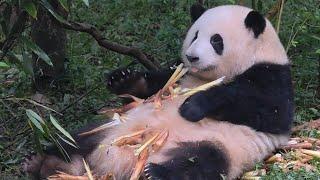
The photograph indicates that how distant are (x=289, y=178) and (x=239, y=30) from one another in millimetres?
1057

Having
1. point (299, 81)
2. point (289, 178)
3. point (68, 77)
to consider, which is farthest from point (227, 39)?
point (68, 77)

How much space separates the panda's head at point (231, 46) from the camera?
15.0ft

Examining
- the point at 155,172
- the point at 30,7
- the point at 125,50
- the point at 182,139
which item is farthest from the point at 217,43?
the point at 125,50

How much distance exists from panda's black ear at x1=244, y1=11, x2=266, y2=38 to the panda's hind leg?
34.4 inches

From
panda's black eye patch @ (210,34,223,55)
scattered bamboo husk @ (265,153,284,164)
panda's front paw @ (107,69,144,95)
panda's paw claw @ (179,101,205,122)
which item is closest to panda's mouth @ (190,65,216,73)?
panda's black eye patch @ (210,34,223,55)

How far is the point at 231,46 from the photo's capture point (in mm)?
4625

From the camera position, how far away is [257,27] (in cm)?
461

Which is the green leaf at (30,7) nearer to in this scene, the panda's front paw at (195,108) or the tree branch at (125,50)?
the panda's front paw at (195,108)

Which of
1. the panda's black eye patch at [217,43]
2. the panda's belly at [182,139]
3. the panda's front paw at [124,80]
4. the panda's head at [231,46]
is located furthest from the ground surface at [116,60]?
the panda's black eye patch at [217,43]

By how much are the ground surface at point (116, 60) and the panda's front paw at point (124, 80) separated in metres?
0.44

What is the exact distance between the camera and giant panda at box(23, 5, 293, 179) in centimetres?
414

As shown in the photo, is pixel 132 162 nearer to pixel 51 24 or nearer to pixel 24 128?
pixel 24 128

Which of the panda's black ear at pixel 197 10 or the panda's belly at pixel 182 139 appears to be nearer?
the panda's belly at pixel 182 139

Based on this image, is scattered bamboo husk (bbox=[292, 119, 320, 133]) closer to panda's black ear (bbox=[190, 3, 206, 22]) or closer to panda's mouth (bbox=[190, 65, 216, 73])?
panda's mouth (bbox=[190, 65, 216, 73])
